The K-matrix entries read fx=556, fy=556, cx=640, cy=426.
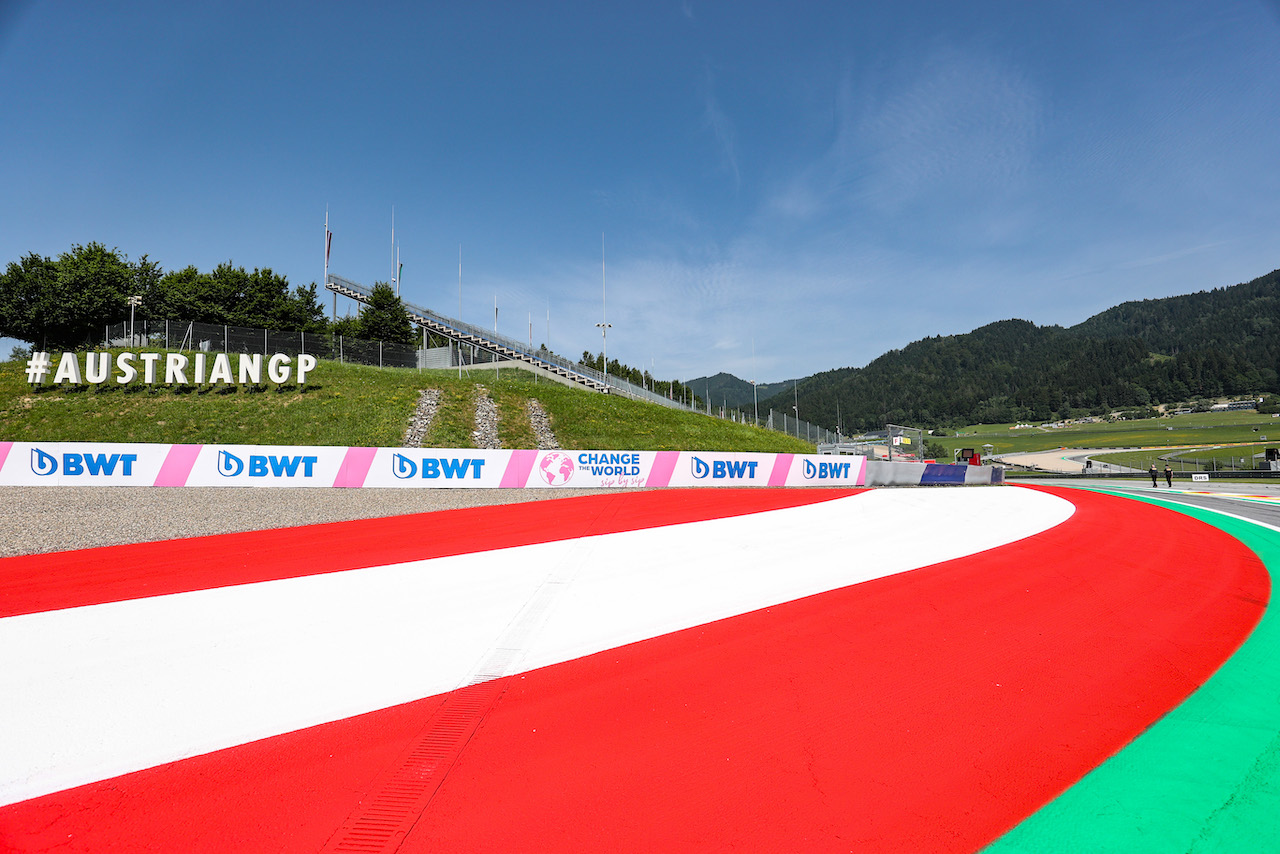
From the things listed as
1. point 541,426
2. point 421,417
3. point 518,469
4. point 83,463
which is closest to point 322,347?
point 421,417

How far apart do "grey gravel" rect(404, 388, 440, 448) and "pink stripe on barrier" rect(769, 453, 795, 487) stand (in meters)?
18.9

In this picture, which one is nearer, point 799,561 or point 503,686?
point 503,686

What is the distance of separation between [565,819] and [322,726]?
2331 mm

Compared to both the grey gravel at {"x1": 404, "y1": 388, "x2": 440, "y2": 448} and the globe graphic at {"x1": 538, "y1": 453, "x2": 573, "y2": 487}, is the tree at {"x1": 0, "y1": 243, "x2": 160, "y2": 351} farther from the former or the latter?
the globe graphic at {"x1": 538, "y1": 453, "x2": 573, "y2": 487}

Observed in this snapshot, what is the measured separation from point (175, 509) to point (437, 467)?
783 cm

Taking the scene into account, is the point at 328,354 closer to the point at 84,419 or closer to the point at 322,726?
the point at 84,419

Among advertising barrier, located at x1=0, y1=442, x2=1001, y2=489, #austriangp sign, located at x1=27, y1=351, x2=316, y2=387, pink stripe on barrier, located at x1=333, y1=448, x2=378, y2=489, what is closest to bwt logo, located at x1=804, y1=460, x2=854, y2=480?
advertising barrier, located at x1=0, y1=442, x2=1001, y2=489

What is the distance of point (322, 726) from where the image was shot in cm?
443

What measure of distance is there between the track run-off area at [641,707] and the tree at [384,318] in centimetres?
4476

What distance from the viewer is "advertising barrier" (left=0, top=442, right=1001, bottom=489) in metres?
18.0

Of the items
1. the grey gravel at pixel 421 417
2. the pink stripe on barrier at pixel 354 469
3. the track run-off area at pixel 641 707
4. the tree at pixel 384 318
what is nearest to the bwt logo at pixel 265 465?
the pink stripe on barrier at pixel 354 469

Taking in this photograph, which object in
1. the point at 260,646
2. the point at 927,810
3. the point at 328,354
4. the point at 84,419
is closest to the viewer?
the point at 927,810

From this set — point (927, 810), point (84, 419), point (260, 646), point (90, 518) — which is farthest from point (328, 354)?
point (927, 810)

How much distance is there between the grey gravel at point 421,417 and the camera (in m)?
31.0
